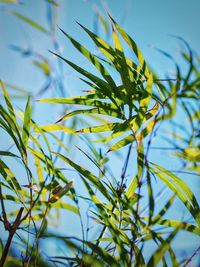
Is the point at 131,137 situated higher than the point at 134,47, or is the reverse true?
the point at 134,47

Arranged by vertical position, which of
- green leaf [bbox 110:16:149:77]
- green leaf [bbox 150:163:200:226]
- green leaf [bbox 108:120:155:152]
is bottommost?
green leaf [bbox 150:163:200:226]

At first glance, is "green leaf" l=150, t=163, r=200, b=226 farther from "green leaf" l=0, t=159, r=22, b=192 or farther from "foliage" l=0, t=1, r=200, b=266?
"green leaf" l=0, t=159, r=22, b=192

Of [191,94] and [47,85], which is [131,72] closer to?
[191,94]

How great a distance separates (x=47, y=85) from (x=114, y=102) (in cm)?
45

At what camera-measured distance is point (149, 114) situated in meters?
0.71

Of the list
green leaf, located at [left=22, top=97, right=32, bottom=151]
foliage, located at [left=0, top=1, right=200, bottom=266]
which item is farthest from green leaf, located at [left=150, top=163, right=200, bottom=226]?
green leaf, located at [left=22, top=97, right=32, bottom=151]

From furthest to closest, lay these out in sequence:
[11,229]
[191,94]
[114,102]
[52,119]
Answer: [52,119] < [191,94] < [114,102] < [11,229]

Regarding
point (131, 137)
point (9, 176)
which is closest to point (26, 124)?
point (9, 176)

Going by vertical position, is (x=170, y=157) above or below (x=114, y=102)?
below

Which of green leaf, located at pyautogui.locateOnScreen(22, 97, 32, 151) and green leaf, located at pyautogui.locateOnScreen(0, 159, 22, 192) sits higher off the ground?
green leaf, located at pyautogui.locateOnScreen(22, 97, 32, 151)

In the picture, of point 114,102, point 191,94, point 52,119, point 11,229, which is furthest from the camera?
point 52,119

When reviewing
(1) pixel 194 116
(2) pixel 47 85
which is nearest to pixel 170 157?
(1) pixel 194 116

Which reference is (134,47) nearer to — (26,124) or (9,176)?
(26,124)

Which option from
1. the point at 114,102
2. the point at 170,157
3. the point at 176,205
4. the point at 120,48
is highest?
the point at 120,48
